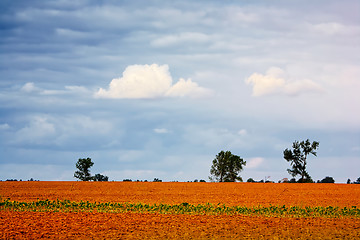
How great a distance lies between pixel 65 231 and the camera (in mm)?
26531

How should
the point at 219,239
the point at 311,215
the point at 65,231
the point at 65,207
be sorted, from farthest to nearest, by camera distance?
the point at 65,207, the point at 311,215, the point at 65,231, the point at 219,239

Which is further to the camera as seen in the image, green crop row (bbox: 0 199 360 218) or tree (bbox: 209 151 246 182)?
tree (bbox: 209 151 246 182)

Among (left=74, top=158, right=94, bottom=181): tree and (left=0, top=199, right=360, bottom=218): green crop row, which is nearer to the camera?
(left=0, top=199, right=360, bottom=218): green crop row

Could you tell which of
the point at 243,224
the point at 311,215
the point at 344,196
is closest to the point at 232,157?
the point at 344,196

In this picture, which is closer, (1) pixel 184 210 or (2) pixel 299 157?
(1) pixel 184 210

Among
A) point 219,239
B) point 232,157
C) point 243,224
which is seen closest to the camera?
point 219,239

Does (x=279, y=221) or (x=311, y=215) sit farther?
(x=311, y=215)

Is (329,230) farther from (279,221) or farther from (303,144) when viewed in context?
(303,144)

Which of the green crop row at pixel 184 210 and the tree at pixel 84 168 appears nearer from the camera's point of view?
the green crop row at pixel 184 210

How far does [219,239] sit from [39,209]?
19.1 meters

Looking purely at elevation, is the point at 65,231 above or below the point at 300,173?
below

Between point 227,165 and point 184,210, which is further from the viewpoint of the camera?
point 227,165

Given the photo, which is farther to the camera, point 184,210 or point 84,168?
point 84,168

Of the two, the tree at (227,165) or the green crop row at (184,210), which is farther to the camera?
the tree at (227,165)
